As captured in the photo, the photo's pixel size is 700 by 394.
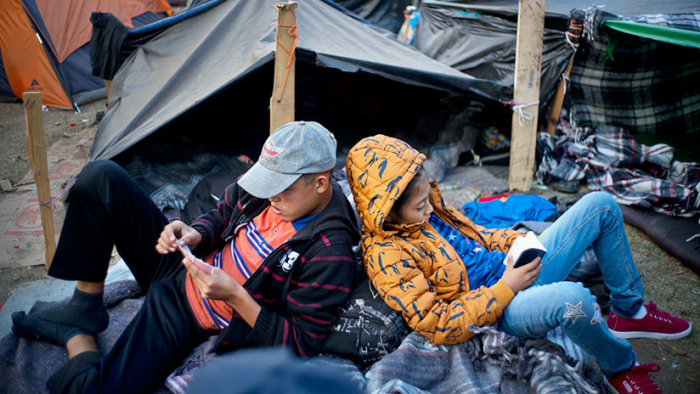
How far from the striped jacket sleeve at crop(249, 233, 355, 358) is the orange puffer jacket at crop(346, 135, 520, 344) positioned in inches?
5.2

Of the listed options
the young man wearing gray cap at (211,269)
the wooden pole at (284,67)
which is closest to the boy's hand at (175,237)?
the young man wearing gray cap at (211,269)

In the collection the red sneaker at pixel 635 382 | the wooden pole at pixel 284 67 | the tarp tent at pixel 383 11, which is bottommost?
the red sneaker at pixel 635 382

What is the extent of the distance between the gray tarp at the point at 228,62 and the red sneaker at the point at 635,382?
2566 mm

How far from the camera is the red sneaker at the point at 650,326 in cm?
223

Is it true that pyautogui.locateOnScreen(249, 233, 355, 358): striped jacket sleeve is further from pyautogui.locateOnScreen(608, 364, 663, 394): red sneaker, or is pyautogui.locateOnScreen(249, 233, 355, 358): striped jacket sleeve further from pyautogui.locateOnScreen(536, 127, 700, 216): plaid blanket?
pyautogui.locateOnScreen(536, 127, 700, 216): plaid blanket

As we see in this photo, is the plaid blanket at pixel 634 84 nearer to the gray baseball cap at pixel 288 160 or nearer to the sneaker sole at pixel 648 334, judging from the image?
the sneaker sole at pixel 648 334

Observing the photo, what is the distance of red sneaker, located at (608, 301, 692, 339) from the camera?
7.33ft

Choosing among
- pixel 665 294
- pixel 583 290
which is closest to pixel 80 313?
pixel 583 290

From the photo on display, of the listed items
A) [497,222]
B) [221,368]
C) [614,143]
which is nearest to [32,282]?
[221,368]

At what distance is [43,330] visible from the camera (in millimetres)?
1904

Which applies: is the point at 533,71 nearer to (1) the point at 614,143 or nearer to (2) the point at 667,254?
(1) the point at 614,143

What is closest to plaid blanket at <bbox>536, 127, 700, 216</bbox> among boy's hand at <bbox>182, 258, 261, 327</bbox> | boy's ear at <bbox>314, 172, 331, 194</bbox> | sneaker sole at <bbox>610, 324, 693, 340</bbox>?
sneaker sole at <bbox>610, 324, 693, 340</bbox>

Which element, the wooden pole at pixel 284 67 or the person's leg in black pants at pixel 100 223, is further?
the wooden pole at pixel 284 67

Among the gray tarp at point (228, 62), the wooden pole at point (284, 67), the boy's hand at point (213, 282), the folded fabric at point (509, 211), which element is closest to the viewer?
the boy's hand at point (213, 282)
